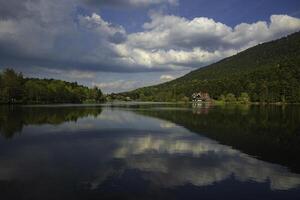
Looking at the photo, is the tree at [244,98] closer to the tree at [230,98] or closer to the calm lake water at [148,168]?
the tree at [230,98]

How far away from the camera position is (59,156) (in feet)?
70.6

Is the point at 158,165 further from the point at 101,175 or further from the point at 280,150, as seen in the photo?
the point at 280,150

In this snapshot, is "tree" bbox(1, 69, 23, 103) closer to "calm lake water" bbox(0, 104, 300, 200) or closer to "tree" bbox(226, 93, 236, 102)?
"tree" bbox(226, 93, 236, 102)

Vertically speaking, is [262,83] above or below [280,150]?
above

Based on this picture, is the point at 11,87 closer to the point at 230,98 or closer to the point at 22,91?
the point at 22,91

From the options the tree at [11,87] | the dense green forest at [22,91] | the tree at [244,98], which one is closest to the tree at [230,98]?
the tree at [244,98]

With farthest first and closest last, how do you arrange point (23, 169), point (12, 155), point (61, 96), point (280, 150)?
point (61, 96)
point (280, 150)
point (12, 155)
point (23, 169)

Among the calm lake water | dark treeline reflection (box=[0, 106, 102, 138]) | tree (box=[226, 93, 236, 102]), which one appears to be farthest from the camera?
tree (box=[226, 93, 236, 102])

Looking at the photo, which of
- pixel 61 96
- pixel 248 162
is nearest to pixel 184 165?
pixel 248 162

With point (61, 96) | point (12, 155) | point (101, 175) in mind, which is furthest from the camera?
point (61, 96)

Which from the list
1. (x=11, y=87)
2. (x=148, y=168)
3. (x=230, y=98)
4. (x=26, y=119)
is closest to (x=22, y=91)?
(x=11, y=87)

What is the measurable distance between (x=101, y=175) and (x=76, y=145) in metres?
10.7

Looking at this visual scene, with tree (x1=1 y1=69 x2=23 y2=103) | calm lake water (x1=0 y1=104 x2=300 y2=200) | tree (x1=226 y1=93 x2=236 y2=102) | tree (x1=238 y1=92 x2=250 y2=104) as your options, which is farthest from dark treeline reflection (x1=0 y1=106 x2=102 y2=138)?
tree (x1=226 y1=93 x2=236 y2=102)

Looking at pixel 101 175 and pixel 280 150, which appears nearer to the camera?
pixel 101 175
